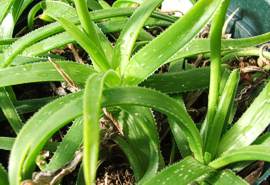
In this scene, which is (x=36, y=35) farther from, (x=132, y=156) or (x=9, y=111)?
(x=132, y=156)

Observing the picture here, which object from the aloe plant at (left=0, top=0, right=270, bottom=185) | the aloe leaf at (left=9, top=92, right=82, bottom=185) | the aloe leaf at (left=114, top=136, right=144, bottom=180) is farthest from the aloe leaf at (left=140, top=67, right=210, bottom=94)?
the aloe leaf at (left=9, top=92, right=82, bottom=185)

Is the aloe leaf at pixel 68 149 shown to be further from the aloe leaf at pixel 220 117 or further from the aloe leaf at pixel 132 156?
the aloe leaf at pixel 220 117

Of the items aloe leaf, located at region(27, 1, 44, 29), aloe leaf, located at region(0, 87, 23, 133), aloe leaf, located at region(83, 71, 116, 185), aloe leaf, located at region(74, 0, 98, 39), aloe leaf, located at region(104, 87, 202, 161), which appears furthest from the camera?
aloe leaf, located at region(27, 1, 44, 29)

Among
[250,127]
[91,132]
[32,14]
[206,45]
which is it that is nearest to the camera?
[91,132]

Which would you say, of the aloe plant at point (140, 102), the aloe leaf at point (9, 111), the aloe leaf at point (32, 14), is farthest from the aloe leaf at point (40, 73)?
the aloe leaf at point (32, 14)

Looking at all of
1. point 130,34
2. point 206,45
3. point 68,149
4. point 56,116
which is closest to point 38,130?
point 56,116

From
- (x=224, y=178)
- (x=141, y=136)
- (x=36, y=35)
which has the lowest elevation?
(x=224, y=178)

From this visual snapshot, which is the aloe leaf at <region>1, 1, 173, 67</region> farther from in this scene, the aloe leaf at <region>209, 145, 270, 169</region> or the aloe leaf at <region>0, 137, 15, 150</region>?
the aloe leaf at <region>209, 145, 270, 169</region>
